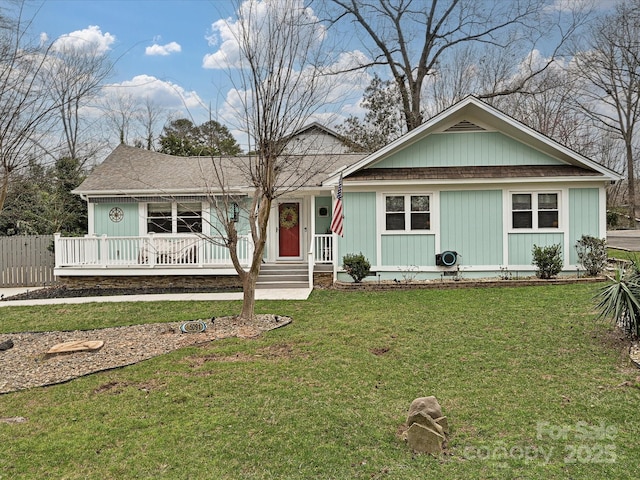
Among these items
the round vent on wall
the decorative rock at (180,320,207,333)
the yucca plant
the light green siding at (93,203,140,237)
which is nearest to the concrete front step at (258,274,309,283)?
the round vent on wall

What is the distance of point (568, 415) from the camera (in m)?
3.95

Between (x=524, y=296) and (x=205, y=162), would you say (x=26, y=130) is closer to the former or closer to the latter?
(x=524, y=296)

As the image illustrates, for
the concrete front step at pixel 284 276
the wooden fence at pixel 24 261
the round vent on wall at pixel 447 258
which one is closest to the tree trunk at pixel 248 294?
the concrete front step at pixel 284 276

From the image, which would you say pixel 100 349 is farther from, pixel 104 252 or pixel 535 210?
pixel 535 210

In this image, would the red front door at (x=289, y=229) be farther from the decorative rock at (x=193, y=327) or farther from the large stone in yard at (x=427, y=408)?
the large stone in yard at (x=427, y=408)

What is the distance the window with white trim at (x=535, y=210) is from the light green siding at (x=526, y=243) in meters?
0.26

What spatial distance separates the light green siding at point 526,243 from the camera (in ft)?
38.1

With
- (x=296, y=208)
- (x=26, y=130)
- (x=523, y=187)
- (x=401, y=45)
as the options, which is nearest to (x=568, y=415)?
(x=26, y=130)

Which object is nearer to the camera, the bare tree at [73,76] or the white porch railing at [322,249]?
the bare tree at [73,76]

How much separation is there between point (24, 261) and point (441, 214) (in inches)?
540

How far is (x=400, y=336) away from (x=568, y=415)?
9.55ft

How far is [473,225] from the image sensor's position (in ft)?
38.7

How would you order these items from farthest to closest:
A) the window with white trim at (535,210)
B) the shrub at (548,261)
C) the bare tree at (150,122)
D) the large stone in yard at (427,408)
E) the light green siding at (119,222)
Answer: the bare tree at (150,122)
the light green siding at (119,222)
the window with white trim at (535,210)
the shrub at (548,261)
the large stone in yard at (427,408)

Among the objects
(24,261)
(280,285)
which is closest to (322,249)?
(280,285)
